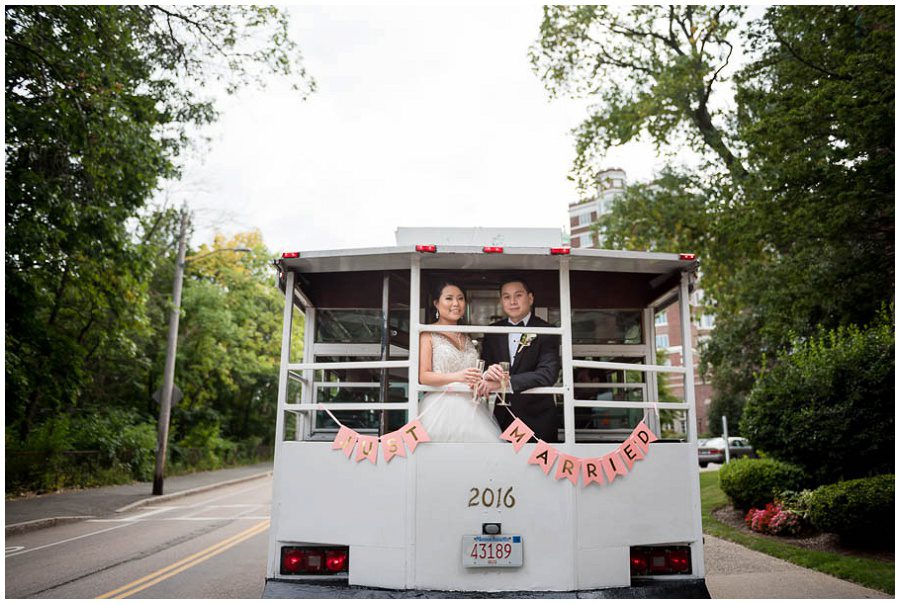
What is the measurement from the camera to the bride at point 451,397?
4.87 meters

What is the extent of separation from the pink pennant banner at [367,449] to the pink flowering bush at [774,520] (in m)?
8.94

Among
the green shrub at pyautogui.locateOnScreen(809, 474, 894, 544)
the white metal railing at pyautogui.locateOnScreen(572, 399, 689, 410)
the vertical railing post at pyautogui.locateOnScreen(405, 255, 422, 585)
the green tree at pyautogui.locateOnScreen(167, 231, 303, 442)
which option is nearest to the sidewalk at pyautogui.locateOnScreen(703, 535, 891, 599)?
the green shrub at pyautogui.locateOnScreen(809, 474, 894, 544)

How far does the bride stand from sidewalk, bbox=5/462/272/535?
10.8m

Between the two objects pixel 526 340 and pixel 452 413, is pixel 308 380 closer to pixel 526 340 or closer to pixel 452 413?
pixel 452 413

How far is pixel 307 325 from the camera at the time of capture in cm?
639

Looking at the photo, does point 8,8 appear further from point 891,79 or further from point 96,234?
point 891,79

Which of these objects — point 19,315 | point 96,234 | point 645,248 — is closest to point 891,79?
point 645,248

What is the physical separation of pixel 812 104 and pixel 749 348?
11.3 meters

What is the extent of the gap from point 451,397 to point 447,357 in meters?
0.31

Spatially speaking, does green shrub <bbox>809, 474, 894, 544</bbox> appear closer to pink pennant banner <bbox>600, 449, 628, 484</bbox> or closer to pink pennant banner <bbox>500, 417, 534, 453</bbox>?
pink pennant banner <bbox>600, 449, 628, 484</bbox>

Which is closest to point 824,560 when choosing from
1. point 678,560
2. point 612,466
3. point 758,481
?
point 758,481

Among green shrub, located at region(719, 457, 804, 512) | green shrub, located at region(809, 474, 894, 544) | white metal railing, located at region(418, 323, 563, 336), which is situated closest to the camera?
white metal railing, located at region(418, 323, 563, 336)

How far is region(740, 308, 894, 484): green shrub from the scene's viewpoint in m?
10.5

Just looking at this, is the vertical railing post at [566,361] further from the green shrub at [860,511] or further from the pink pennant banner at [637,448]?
the green shrub at [860,511]
